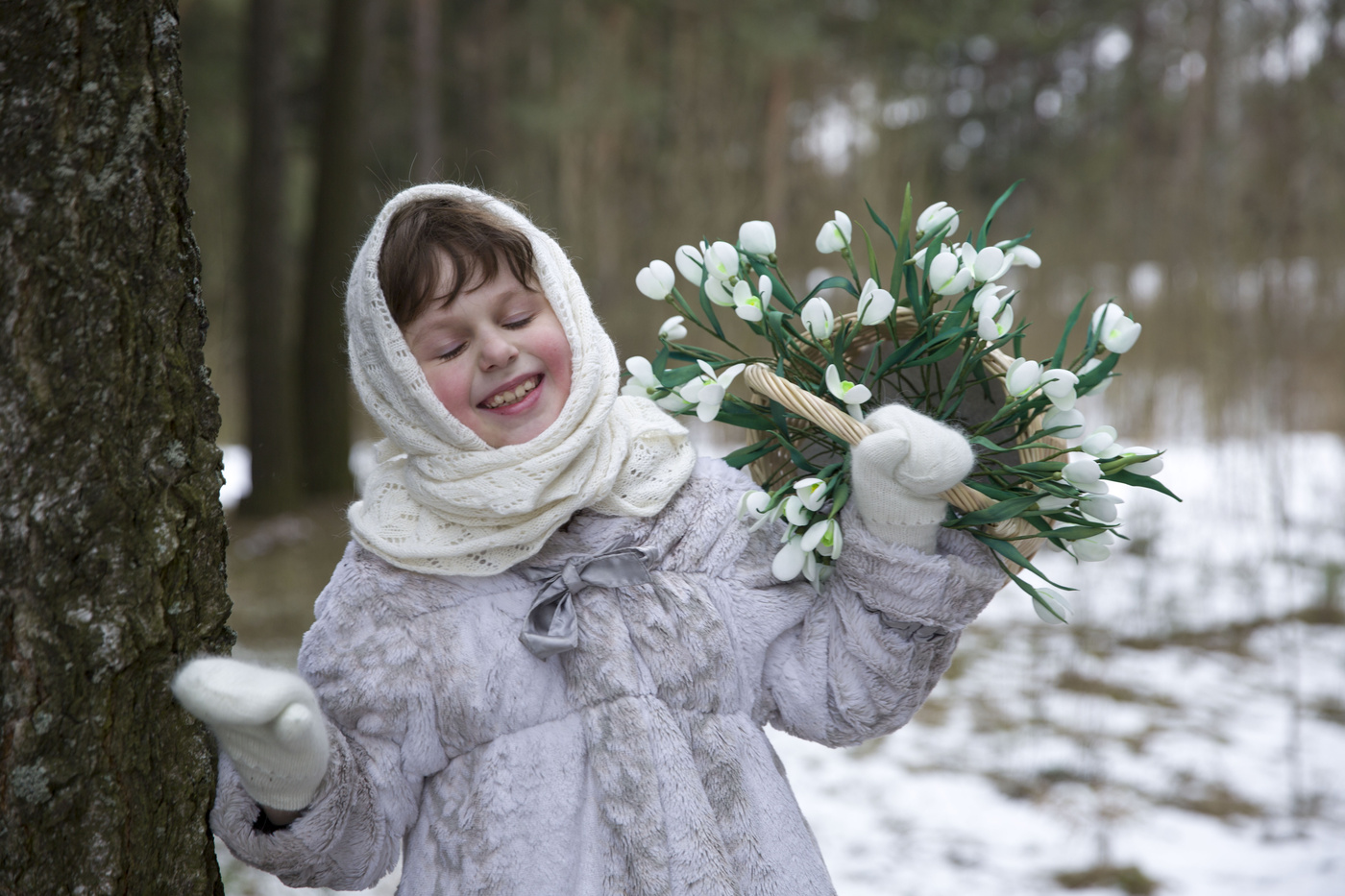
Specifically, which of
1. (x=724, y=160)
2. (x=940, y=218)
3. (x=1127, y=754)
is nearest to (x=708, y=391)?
(x=940, y=218)

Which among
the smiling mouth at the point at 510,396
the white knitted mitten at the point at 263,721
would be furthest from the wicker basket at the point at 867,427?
the white knitted mitten at the point at 263,721

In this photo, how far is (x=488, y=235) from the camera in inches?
58.7

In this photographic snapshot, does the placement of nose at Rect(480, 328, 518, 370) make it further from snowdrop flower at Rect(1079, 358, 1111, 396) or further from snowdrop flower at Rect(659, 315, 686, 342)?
snowdrop flower at Rect(1079, 358, 1111, 396)

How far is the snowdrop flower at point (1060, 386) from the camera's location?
1310 millimetres

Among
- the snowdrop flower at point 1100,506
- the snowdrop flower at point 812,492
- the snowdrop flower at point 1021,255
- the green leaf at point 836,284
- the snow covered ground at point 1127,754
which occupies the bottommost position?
the snow covered ground at point 1127,754

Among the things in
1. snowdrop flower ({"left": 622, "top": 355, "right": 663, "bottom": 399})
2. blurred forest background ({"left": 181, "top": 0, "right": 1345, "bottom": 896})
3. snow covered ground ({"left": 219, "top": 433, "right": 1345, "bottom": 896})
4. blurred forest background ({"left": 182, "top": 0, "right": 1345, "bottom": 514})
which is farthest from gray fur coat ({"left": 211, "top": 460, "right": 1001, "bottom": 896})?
blurred forest background ({"left": 182, "top": 0, "right": 1345, "bottom": 514})

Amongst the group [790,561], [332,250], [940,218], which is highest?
[940,218]

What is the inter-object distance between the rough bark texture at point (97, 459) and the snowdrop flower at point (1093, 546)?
119 cm

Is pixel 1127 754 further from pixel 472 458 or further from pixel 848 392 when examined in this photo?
pixel 472 458

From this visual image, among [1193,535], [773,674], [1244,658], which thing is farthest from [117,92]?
[1193,535]

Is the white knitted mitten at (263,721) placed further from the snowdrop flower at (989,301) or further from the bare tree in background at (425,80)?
the bare tree in background at (425,80)

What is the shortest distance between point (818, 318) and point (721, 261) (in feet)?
0.64

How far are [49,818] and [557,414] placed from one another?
0.78 metres

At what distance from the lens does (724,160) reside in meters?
6.87
